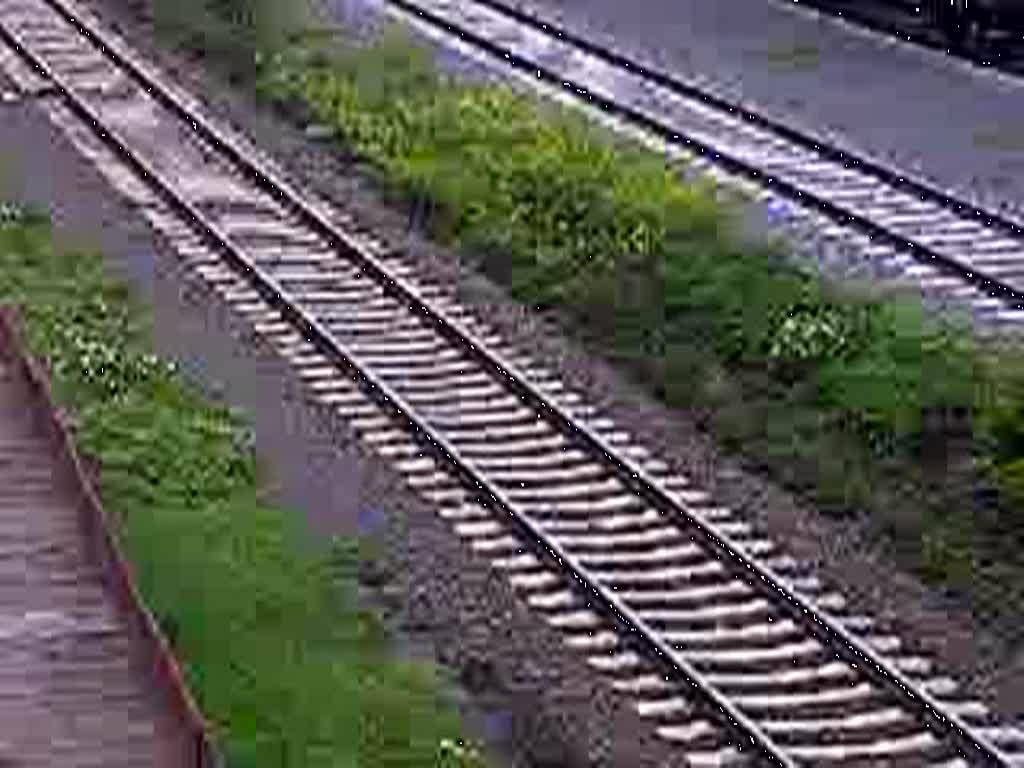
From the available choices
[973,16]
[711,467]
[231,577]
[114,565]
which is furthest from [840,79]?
[114,565]

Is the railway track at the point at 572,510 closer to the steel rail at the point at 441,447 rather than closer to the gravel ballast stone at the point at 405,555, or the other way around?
the steel rail at the point at 441,447

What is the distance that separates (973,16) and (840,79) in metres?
2.31

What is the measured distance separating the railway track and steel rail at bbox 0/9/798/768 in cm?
2

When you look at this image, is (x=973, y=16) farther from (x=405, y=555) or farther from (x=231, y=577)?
(x=231, y=577)

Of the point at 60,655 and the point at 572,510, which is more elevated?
the point at 60,655

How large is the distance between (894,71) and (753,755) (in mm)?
21663

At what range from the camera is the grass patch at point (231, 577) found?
15.0 m

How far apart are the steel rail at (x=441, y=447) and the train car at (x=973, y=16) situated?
12313 millimetres

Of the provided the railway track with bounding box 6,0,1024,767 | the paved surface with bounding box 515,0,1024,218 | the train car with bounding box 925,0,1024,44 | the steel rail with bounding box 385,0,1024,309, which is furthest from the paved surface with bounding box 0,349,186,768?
the train car with bounding box 925,0,1024,44

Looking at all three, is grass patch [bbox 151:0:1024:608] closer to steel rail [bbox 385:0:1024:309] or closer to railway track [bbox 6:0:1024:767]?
steel rail [bbox 385:0:1024:309]

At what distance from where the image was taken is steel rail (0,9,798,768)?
50.8 ft

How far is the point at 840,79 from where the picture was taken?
113 feet

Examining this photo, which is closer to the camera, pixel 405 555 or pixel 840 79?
pixel 405 555

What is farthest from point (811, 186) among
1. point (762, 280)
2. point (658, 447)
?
point (658, 447)
